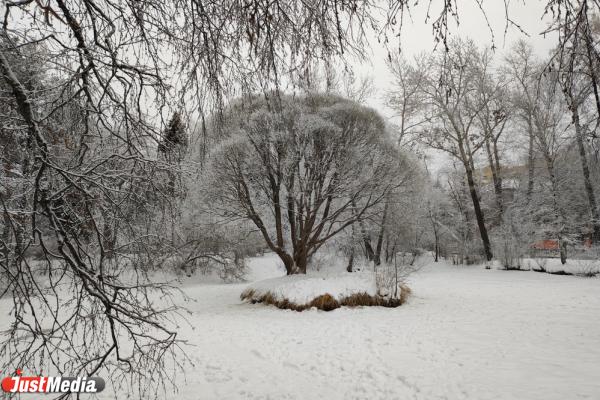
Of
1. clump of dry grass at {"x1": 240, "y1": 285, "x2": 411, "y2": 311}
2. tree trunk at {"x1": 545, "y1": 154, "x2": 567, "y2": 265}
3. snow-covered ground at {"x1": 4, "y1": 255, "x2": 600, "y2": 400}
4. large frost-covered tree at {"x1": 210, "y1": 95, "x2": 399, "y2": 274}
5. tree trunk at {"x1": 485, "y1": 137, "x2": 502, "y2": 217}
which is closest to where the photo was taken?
snow-covered ground at {"x1": 4, "y1": 255, "x2": 600, "y2": 400}

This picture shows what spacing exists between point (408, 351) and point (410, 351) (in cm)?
3

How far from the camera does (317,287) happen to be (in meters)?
A: 8.17

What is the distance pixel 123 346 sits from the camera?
529 centimetres

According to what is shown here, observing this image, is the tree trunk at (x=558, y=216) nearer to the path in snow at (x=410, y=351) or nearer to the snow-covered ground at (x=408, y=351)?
the path in snow at (x=410, y=351)

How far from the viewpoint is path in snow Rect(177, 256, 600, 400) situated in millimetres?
3652

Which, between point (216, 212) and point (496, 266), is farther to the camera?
point (496, 266)

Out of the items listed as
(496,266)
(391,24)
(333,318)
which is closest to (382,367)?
(333,318)

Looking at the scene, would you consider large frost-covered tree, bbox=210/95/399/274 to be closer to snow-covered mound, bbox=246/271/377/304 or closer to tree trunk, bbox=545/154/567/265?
snow-covered mound, bbox=246/271/377/304

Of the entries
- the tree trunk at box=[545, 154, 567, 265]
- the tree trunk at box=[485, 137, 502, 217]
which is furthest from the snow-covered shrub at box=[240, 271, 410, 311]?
the tree trunk at box=[485, 137, 502, 217]

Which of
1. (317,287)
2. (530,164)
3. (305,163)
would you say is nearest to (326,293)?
(317,287)

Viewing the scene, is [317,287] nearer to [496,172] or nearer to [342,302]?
[342,302]

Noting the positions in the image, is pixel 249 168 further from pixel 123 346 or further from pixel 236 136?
pixel 123 346

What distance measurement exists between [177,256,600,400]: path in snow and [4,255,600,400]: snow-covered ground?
0.05ft

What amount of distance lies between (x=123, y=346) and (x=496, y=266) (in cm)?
1385
